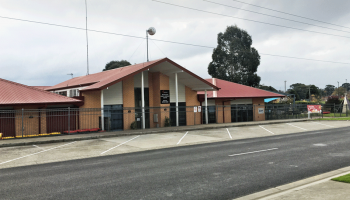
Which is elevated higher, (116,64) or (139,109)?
(116,64)

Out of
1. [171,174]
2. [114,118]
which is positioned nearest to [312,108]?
[114,118]

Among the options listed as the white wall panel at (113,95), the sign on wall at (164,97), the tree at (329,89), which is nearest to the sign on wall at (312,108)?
the sign on wall at (164,97)

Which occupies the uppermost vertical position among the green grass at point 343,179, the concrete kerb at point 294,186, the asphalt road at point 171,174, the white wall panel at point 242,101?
the white wall panel at point 242,101

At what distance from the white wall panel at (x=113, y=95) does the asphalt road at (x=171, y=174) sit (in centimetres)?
1179

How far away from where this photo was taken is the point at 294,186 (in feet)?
21.9

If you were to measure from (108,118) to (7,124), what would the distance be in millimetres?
6505

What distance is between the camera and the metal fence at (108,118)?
18516 millimetres

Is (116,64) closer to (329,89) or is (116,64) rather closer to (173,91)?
(173,91)

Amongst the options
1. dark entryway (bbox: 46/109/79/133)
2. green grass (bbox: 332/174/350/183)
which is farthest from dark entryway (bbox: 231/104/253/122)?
green grass (bbox: 332/174/350/183)

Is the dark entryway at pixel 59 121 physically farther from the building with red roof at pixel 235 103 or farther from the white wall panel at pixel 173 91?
the building with red roof at pixel 235 103

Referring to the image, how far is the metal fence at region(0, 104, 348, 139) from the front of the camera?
60.7 feet

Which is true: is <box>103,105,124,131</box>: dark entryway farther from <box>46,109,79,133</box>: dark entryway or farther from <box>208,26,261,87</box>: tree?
<box>208,26,261,87</box>: tree

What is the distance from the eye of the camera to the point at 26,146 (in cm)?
1511

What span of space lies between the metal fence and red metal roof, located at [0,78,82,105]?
2.08 ft
